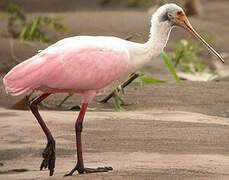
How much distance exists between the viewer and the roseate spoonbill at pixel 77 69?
456 cm

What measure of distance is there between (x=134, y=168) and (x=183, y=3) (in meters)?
11.9

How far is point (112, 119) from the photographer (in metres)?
5.87

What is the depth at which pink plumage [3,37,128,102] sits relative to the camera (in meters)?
4.56

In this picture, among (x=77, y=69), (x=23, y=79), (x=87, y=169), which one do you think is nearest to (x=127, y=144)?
(x=87, y=169)

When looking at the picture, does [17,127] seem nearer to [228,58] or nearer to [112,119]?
[112,119]

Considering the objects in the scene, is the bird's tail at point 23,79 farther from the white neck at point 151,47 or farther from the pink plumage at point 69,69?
the white neck at point 151,47

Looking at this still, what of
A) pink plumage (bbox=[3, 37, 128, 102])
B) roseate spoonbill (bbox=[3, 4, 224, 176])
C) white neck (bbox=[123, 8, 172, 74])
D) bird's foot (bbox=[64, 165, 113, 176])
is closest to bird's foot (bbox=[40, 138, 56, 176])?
roseate spoonbill (bbox=[3, 4, 224, 176])

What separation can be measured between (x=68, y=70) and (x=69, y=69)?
11 mm

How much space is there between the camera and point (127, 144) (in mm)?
5250

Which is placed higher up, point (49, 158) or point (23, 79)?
point (23, 79)

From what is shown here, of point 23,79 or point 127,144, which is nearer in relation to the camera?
point 23,79

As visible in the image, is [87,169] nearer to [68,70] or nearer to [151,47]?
[68,70]

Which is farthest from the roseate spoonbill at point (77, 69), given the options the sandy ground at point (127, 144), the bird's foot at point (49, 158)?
the sandy ground at point (127, 144)

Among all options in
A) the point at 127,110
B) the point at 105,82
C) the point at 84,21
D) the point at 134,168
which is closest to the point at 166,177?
the point at 134,168
